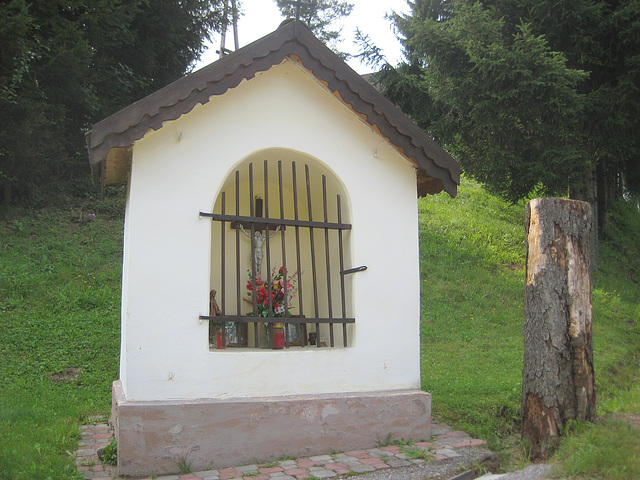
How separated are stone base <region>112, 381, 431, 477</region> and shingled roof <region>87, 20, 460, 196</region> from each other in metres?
2.07

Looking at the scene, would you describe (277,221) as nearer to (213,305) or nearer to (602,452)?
(213,305)

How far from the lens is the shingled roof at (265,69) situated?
4.78m

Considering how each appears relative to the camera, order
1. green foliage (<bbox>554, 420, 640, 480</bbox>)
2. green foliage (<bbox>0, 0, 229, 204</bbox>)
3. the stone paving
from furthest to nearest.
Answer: green foliage (<bbox>0, 0, 229, 204</bbox>), the stone paving, green foliage (<bbox>554, 420, 640, 480</bbox>)

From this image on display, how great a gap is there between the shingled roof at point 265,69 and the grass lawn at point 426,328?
2.47 m

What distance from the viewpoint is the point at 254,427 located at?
196 inches

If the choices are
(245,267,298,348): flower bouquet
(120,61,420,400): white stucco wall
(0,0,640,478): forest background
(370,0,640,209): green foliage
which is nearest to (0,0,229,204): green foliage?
(0,0,640,478): forest background

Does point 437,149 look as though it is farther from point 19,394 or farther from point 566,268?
point 19,394

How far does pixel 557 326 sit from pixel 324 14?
79.0ft

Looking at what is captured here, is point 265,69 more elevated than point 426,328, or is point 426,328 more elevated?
point 265,69

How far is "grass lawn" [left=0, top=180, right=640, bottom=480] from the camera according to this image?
221 inches

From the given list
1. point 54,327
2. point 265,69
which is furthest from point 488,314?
point 265,69

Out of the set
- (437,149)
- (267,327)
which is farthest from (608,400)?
(267,327)

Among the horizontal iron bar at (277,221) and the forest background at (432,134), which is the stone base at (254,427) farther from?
the forest background at (432,134)

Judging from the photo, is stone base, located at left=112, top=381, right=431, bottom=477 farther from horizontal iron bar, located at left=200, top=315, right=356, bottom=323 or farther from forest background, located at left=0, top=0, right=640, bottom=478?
forest background, located at left=0, top=0, right=640, bottom=478
